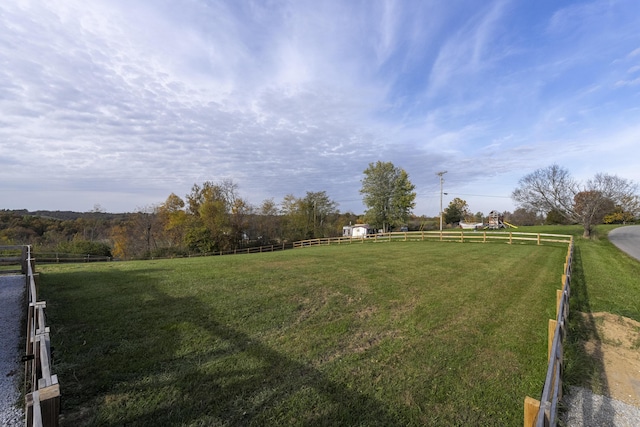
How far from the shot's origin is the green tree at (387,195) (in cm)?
4641

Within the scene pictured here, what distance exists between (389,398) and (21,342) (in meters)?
5.78

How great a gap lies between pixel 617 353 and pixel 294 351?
543 centimetres

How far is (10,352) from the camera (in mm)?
4324

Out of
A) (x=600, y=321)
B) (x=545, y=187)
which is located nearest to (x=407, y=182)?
(x=545, y=187)

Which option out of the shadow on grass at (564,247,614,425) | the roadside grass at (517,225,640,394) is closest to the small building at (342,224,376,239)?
Answer: the roadside grass at (517,225,640,394)

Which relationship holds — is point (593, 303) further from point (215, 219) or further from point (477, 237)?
point (215, 219)

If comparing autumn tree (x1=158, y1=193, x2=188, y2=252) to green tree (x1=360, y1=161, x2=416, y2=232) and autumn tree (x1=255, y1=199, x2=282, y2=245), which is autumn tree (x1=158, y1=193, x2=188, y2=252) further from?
green tree (x1=360, y1=161, x2=416, y2=232)

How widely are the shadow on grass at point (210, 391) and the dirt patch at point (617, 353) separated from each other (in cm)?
318

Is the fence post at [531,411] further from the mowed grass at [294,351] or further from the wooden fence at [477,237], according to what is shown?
the wooden fence at [477,237]

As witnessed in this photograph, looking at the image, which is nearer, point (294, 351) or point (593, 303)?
point (294, 351)

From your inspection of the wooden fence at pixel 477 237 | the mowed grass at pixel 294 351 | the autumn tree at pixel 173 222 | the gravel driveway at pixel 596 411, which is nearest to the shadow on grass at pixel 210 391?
the mowed grass at pixel 294 351

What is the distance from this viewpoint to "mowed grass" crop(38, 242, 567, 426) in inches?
122

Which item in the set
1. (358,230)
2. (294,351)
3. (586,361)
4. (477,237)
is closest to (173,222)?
(358,230)

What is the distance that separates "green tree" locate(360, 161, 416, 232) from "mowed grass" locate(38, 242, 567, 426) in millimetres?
38380
